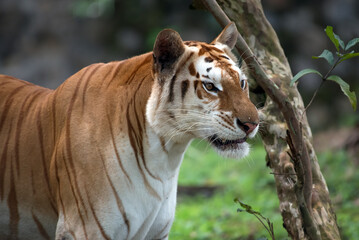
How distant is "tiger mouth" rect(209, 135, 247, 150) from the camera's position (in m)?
2.92

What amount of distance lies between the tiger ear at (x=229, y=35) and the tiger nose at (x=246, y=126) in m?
0.61

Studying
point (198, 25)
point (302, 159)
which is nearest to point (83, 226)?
point (302, 159)

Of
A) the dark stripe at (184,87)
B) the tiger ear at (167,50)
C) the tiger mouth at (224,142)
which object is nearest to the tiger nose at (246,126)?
the tiger mouth at (224,142)

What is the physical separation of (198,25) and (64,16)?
3014mm

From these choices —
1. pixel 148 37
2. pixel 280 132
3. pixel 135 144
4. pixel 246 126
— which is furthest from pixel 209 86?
pixel 148 37

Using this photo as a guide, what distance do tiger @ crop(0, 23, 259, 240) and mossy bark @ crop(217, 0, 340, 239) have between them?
690 millimetres

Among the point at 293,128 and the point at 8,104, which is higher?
the point at 8,104

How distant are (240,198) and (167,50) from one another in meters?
4.65

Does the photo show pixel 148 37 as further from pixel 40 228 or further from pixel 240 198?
pixel 40 228

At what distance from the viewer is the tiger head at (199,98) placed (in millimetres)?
2805

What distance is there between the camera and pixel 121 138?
3.06m

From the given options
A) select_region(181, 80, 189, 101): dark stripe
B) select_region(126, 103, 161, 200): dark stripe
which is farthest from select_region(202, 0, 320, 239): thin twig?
select_region(126, 103, 161, 200): dark stripe

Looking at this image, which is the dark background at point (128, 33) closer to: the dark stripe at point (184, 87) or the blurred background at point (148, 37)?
the blurred background at point (148, 37)

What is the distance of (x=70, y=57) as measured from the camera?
11.3 meters
